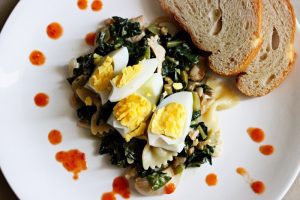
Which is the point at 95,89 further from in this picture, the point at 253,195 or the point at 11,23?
the point at 253,195

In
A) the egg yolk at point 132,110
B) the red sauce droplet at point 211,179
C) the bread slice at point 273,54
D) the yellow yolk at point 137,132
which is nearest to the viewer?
the egg yolk at point 132,110

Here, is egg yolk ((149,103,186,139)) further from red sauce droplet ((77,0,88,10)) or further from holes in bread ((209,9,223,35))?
red sauce droplet ((77,0,88,10))

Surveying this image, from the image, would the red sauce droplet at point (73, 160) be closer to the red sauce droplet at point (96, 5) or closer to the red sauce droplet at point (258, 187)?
the red sauce droplet at point (96, 5)

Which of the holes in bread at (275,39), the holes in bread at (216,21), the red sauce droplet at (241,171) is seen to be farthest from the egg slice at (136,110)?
the holes in bread at (275,39)

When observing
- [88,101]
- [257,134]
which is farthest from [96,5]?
[257,134]

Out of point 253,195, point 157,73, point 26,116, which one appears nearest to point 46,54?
point 26,116

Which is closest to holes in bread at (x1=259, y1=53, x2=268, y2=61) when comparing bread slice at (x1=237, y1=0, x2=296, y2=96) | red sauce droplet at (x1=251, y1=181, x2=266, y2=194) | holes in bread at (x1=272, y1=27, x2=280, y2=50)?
A: bread slice at (x1=237, y1=0, x2=296, y2=96)
